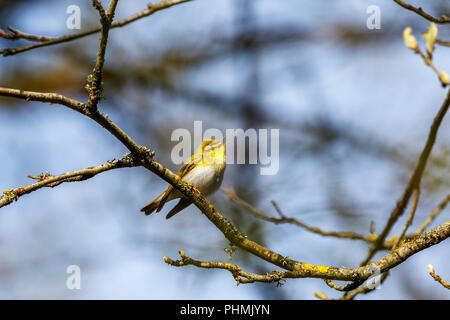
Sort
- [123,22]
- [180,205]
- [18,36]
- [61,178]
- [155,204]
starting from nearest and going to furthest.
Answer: [61,178], [18,36], [123,22], [180,205], [155,204]

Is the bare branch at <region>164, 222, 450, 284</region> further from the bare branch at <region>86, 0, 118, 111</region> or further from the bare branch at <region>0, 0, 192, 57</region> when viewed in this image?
the bare branch at <region>0, 0, 192, 57</region>

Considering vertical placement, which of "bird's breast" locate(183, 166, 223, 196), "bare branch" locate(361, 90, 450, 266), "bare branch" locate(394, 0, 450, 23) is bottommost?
"bare branch" locate(361, 90, 450, 266)

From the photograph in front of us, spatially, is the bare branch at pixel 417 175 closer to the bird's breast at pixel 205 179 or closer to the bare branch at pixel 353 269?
the bare branch at pixel 353 269

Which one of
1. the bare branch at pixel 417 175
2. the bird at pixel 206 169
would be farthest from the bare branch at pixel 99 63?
the bird at pixel 206 169

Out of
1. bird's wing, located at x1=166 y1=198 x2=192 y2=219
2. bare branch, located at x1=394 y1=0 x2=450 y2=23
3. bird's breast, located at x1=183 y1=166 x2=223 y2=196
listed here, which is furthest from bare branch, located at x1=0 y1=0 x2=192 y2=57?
bird's breast, located at x1=183 y1=166 x2=223 y2=196

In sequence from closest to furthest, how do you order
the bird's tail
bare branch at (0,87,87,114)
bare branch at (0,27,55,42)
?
bare branch at (0,87,87,114) < bare branch at (0,27,55,42) < the bird's tail

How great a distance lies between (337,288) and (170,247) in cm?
381

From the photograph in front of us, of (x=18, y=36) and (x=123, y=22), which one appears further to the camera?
(x=123, y=22)

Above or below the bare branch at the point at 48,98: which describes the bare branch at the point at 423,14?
above

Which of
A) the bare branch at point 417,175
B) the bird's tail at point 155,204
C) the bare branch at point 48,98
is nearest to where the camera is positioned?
the bare branch at point 48,98

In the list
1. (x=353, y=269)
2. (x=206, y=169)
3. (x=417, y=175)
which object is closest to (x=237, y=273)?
(x=353, y=269)

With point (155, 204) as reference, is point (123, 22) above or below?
above

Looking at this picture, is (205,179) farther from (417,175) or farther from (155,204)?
(417,175)
